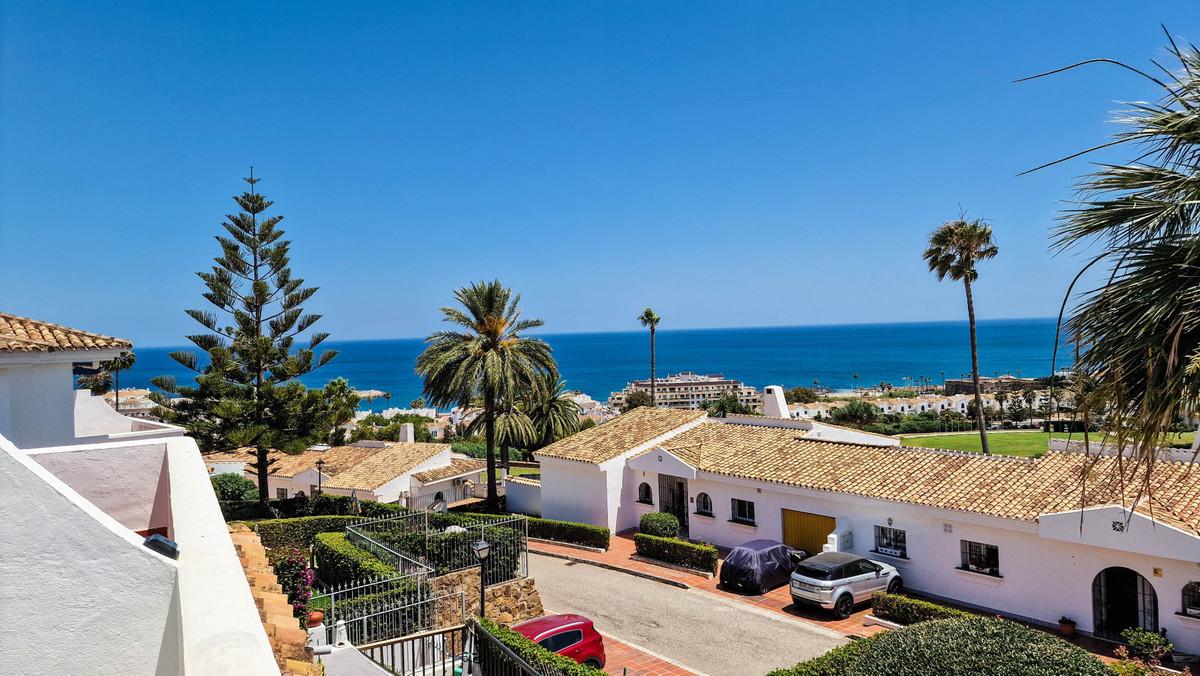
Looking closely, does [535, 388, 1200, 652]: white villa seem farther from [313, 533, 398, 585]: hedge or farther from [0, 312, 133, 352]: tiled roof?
[0, 312, 133, 352]: tiled roof

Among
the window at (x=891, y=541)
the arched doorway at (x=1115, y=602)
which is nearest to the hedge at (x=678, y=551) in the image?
the window at (x=891, y=541)

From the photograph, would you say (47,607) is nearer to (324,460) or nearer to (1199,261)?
(1199,261)

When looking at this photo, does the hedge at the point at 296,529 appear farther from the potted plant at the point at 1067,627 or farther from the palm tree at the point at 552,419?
the potted plant at the point at 1067,627

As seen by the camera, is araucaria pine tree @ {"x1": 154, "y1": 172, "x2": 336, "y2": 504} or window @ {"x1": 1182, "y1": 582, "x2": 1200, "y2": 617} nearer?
window @ {"x1": 1182, "y1": 582, "x2": 1200, "y2": 617}

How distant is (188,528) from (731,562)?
16130mm

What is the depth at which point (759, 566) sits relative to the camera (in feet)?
58.6

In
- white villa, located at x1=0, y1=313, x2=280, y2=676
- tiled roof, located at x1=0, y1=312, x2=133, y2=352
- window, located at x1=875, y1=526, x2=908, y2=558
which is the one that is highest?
tiled roof, located at x1=0, y1=312, x2=133, y2=352

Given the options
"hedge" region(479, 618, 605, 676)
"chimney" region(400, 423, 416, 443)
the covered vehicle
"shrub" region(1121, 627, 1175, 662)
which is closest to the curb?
the covered vehicle

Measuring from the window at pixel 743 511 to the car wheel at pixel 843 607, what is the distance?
16.8 feet

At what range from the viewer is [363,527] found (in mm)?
20359

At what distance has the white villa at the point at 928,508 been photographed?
1374 centimetres

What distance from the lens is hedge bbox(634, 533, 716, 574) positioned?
1936cm

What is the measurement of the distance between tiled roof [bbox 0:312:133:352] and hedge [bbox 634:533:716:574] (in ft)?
48.9

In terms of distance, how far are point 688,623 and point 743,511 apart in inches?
254
